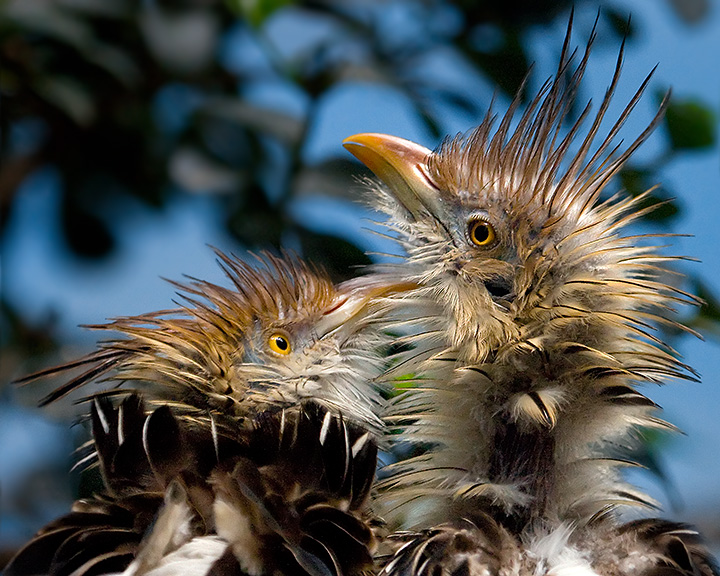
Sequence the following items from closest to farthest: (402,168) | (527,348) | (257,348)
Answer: (527,348) → (402,168) → (257,348)

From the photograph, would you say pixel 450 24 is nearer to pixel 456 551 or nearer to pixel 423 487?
pixel 423 487

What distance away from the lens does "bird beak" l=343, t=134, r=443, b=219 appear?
5.84 ft

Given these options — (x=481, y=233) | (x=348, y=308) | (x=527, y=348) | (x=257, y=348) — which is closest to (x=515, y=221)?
(x=481, y=233)

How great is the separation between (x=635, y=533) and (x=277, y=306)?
891 millimetres

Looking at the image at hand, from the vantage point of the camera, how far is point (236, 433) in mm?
1662

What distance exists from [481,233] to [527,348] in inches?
10.4

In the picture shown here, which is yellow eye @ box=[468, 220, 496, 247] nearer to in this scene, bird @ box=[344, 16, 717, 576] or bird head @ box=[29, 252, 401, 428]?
bird @ box=[344, 16, 717, 576]

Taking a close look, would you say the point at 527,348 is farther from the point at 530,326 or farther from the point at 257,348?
the point at 257,348

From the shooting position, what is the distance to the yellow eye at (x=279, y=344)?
1.90m

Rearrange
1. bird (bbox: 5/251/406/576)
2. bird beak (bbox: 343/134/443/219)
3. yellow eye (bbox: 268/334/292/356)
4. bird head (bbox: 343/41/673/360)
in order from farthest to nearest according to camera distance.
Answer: yellow eye (bbox: 268/334/292/356), bird beak (bbox: 343/134/443/219), bird head (bbox: 343/41/673/360), bird (bbox: 5/251/406/576)

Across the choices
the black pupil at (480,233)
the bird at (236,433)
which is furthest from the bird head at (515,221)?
the bird at (236,433)

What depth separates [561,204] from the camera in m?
1.69

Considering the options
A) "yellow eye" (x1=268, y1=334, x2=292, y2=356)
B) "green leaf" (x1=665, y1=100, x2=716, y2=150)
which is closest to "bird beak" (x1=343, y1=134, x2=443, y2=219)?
"yellow eye" (x1=268, y1=334, x2=292, y2=356)

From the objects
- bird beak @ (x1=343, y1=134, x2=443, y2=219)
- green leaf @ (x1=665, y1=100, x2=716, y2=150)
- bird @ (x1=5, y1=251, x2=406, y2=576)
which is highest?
green leaf @ (x1=665, y1=100, x2=716, y2=150)
